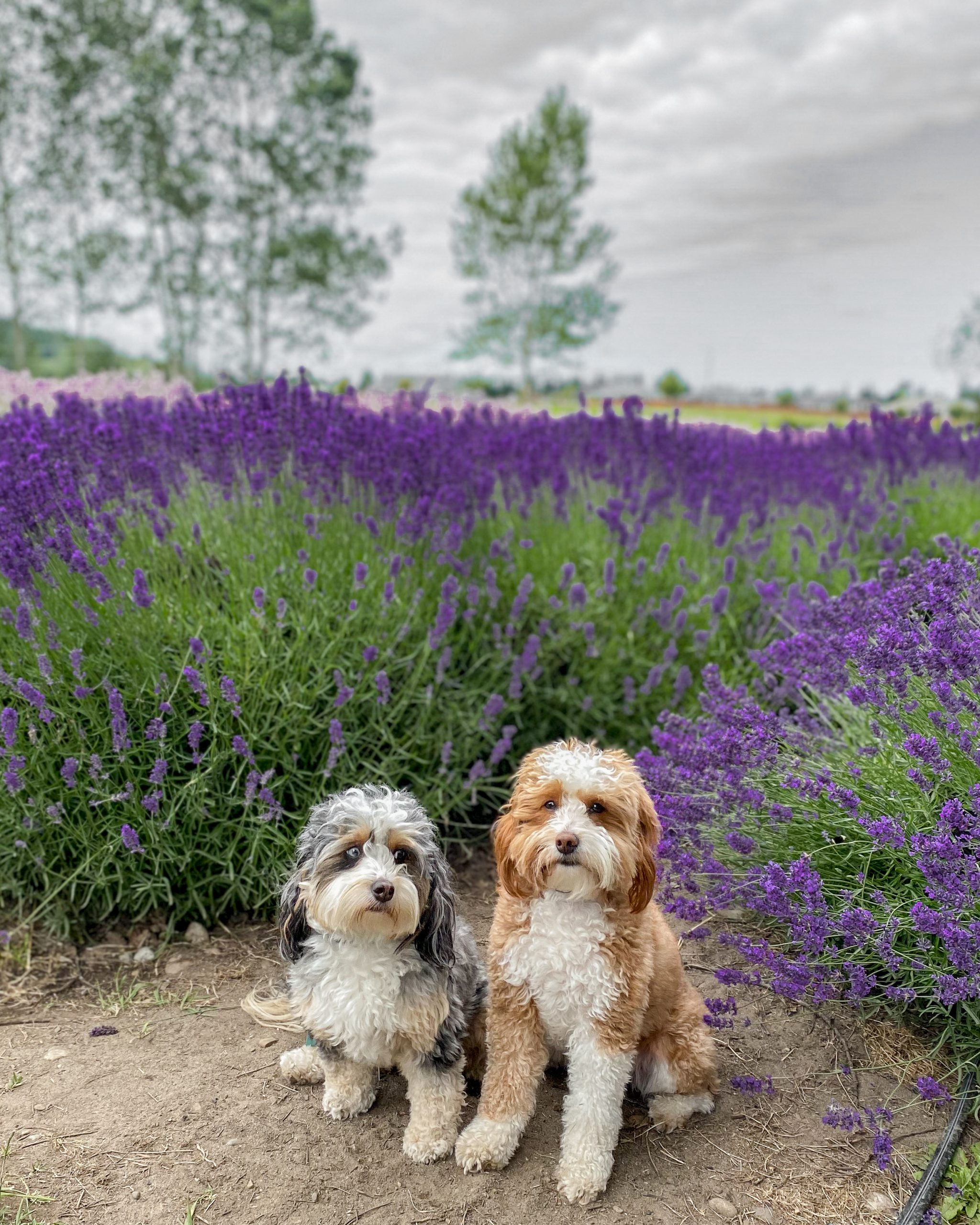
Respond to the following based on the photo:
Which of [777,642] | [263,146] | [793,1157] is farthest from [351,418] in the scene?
[263,146]

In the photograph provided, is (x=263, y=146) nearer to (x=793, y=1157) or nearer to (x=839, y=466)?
(x=839, y=466)

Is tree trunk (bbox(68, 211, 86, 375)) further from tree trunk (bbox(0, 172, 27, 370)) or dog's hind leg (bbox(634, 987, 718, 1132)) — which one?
dog's hind leg (bbox(634, 987, 718, 1132))

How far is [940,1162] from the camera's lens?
2602 mm

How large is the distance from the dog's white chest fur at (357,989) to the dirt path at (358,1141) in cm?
40

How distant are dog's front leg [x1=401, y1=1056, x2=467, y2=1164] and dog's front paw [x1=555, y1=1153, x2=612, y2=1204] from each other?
0.35 meters

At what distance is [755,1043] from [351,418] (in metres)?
3.12

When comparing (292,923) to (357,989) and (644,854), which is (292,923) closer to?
(357,989)

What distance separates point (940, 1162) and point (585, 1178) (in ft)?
3.14

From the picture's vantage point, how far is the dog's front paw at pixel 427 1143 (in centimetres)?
266

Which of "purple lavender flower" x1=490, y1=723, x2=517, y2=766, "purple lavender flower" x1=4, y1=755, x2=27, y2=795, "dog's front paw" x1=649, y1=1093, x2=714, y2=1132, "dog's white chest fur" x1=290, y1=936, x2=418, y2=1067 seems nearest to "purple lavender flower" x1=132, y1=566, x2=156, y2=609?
"purple lavender flower" x1=4, y1=755, x2=27, y2=795

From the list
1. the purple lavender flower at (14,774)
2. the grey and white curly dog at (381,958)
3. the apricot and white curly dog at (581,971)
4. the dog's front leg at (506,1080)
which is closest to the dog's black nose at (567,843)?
the apricot and white curly dog at (581,971)

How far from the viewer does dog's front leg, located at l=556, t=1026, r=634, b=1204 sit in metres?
2.50

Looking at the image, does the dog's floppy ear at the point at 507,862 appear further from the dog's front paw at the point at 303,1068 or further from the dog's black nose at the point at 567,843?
the dog's front paw at the point at 303,1068

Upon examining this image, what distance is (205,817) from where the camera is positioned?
12.4ft
